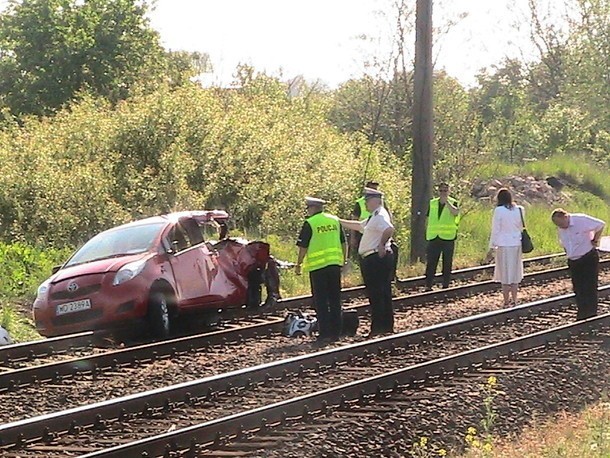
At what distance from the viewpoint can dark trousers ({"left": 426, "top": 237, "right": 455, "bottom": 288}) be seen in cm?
1894

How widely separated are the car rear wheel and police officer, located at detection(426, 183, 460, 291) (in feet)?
20.7

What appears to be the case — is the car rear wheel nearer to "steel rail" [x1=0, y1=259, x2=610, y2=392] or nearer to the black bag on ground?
"steel rail" [x1=0, y1=259, x2=610, y2=392]

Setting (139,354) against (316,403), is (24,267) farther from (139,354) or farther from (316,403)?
(316,403)

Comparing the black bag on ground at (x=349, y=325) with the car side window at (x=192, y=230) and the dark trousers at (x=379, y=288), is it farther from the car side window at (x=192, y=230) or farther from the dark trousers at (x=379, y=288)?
the car side window at (x=192, y=230)

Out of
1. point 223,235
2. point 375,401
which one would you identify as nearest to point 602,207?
point 223,235

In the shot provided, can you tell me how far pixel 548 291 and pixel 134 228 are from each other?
7.54 m

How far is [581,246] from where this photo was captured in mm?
13844

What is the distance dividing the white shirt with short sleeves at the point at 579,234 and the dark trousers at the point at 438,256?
16.5ft

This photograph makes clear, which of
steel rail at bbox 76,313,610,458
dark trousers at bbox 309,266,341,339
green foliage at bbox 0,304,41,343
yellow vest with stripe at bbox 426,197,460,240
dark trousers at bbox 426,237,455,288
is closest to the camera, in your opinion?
steel rail at bbox 76,313,610,458

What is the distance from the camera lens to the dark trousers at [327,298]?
44.2 ft

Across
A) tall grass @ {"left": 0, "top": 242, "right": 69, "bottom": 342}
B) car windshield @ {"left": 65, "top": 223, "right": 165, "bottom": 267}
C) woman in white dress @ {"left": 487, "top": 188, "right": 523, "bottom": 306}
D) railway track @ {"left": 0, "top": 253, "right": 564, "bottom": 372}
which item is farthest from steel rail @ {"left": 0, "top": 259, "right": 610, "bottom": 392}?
tall grass @ {"left": 0, "top": 242, "right": 69, "bottom": 342}

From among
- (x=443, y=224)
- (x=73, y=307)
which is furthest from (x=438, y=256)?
(x=73, y=307)

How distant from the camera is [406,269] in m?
22.0

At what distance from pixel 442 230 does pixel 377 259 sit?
5.47 m
